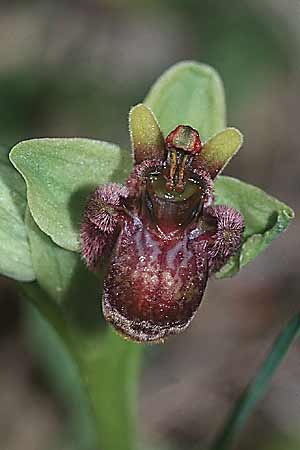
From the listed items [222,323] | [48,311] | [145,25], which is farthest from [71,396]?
[145,25]

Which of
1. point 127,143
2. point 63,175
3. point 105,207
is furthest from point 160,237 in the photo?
point 127,143

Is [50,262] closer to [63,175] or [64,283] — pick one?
[64,283]

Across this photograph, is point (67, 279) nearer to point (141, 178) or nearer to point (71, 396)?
point (141, 178)

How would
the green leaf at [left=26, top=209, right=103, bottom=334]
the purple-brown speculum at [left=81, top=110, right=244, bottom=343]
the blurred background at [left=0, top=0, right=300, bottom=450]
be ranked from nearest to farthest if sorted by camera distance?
the purple-brown speculum at [left=81, top=110, right=244, bottom=343], the green leaf at [left=26, top=209, right=103, bottom=334], the blurred background at [left=0, top=0, right=300, bottom=450]

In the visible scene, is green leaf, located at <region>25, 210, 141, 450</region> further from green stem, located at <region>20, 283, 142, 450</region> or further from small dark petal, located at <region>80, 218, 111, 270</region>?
small dark petal, located at <region>80, 218, 111, 270</region>

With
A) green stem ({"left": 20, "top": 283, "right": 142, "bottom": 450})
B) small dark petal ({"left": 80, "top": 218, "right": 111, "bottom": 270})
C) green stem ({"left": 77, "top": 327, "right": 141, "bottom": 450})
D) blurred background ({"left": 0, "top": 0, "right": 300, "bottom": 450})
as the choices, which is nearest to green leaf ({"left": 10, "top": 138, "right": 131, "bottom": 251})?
small dark petal ({"left": 80, "top": 218, "right": 111, "bottom": 270})

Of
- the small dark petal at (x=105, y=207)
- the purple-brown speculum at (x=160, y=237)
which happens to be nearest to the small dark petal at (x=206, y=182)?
the purple-brown speculum at (x=160, y=237)
